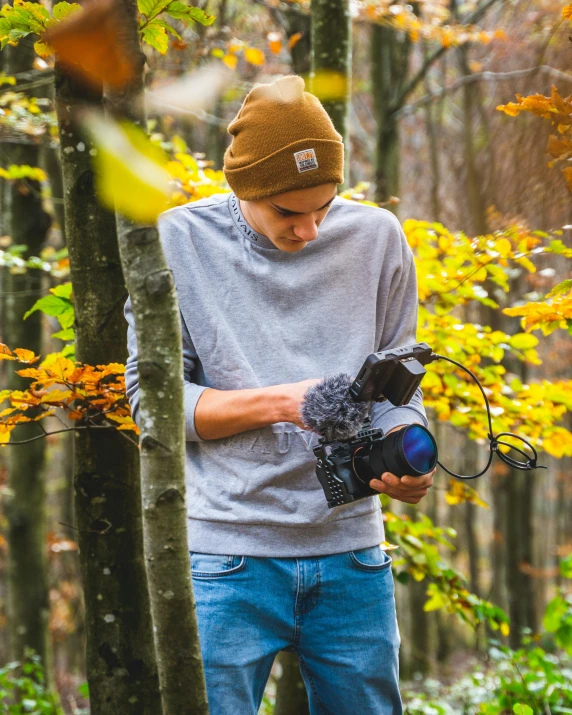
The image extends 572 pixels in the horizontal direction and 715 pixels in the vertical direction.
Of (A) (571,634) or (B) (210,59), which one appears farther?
(B) (210,59)

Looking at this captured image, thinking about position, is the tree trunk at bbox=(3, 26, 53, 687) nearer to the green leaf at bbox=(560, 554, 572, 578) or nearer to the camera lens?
the green leaf at bbox=(560, 554, 572, 578)

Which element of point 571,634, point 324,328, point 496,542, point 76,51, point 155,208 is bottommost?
point 496,542

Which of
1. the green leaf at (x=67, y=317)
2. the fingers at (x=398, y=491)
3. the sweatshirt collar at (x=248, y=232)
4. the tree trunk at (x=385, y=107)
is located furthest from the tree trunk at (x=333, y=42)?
the tree trunk at (x=385, y=107)

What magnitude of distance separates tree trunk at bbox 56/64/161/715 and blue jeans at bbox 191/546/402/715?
735 mm

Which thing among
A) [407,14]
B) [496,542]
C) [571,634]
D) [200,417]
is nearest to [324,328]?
[200,417]

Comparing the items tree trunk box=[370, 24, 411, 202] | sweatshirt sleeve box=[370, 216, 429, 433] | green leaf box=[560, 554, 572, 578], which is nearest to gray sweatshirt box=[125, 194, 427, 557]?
sweatshirt sleeve box=[370, 216, 429, 433]

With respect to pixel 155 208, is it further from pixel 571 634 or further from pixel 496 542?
pixel 496 542

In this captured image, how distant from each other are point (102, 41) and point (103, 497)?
1.55 meters

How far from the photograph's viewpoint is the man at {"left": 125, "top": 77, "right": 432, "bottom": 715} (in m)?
1.74

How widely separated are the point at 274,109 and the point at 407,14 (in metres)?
5.66

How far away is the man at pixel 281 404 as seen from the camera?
174cm

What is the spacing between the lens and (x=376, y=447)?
1.74 m

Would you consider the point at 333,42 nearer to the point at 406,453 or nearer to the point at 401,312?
the point at 401,312

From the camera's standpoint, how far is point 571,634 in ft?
11.9
